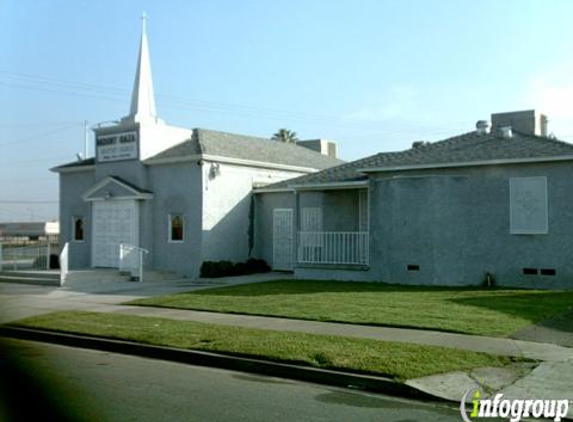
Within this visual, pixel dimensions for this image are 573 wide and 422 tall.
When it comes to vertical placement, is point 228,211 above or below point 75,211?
below

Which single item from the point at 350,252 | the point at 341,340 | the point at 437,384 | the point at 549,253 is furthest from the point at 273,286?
the point at 437,384

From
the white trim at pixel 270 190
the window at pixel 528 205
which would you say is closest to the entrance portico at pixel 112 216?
the white trim at pixel 270 190

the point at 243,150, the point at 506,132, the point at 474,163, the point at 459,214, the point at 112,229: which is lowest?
the point at 112,229

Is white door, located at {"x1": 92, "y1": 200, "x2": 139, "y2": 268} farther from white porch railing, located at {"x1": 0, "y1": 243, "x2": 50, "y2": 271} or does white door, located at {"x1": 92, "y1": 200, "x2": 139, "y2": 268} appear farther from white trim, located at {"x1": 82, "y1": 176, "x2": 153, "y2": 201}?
white porch railing, located at {"x1": 0, "y1": 243, "x2": 50, "y2": 271}

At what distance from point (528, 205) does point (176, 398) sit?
13.0 m

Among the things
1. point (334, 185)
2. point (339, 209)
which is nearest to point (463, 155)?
point (334, 185)

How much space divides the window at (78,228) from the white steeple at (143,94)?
16.8 ft

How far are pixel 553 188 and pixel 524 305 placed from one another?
4.79m

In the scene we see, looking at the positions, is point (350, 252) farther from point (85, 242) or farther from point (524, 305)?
point (85, 242)

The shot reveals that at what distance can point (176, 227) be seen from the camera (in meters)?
25.0

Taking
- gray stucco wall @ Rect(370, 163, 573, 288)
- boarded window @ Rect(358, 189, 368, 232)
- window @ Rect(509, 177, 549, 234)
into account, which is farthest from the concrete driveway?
window @ Rect(509, 177, 549, 234)

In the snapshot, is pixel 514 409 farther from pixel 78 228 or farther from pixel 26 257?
pixel 26 257

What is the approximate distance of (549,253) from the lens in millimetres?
17391

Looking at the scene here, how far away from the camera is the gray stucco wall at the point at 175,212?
79.7ft
